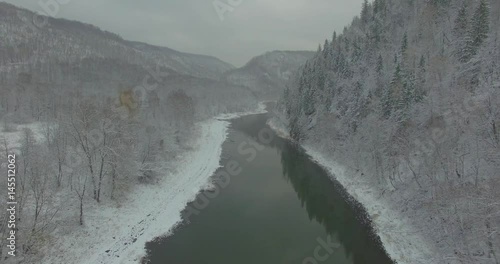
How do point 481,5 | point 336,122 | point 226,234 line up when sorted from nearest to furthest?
1. point 226,234
2. point 481,5
3. point 336,122

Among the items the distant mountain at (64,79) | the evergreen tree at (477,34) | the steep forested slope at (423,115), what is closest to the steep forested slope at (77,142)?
the distant mountain at (64,79)

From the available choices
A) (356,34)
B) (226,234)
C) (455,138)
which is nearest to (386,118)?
(455,138)

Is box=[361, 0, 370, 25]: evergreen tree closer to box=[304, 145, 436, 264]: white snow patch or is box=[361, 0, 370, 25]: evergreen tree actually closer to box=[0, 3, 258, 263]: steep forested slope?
box=[0, 3, 258, 263]: steep forested slope

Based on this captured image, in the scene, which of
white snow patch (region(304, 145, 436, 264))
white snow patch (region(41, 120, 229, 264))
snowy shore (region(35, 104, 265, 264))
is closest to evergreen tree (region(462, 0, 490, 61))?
white snow patch (region(304, 145, 436, 264))

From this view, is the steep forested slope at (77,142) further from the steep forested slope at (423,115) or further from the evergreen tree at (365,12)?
the evergreen tree at (365,12)

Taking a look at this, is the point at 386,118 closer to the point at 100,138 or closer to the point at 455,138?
the point at 455,138

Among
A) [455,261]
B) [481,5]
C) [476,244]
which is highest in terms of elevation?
[481,5]

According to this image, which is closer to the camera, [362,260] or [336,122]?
[362,260]
